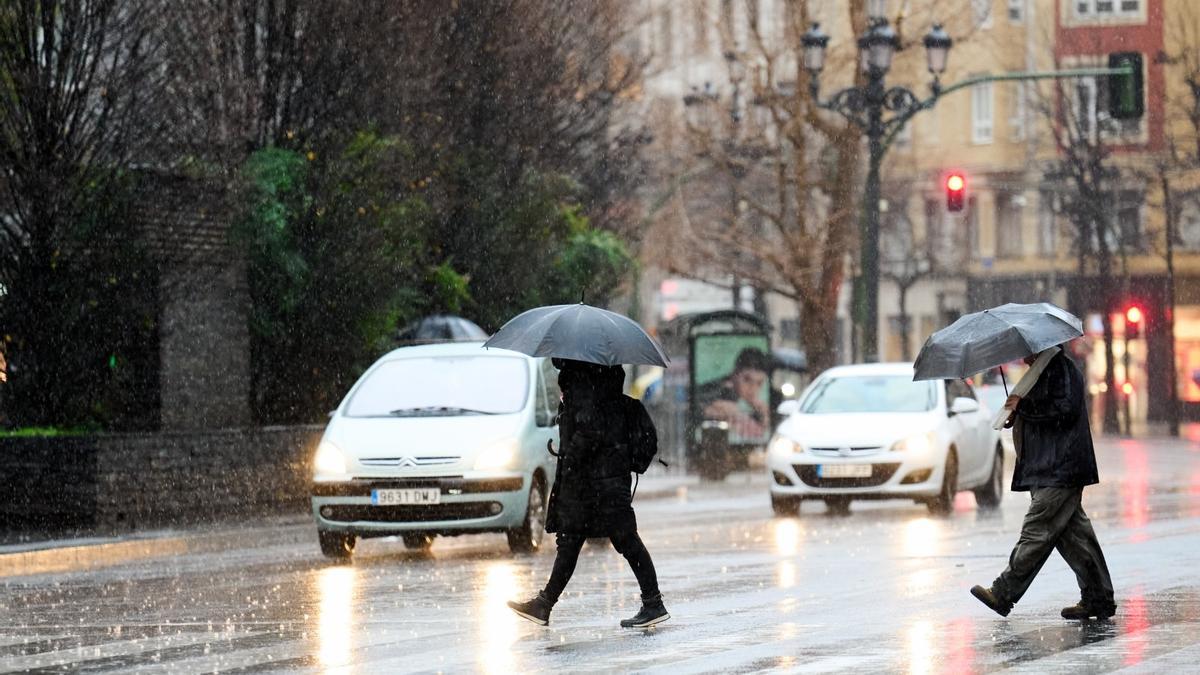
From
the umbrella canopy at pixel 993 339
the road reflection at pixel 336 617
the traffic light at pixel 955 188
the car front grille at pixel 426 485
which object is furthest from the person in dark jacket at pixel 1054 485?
the traffic light at pixel 955 188

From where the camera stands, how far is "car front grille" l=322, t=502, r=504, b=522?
1878 centimetres

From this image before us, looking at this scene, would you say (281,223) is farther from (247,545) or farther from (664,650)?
(664,650)

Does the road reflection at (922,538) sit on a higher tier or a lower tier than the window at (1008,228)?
lower

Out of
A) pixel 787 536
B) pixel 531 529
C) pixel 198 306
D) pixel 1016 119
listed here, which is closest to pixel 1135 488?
pixel 787 536

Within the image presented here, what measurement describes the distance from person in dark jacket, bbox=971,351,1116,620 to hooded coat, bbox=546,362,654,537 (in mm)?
1848

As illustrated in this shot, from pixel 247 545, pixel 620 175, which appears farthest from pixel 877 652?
pixel 620 175

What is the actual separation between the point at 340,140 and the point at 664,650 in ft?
54.0

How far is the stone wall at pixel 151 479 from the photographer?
22.3 meters

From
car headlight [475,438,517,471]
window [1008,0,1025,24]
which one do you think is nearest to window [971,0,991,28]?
window [1008,0,1025,24]

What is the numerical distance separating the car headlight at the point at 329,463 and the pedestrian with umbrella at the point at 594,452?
664 centimetres

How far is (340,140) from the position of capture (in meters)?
27.1

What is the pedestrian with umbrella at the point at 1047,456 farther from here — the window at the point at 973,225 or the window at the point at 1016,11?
the window at the point at 973,225

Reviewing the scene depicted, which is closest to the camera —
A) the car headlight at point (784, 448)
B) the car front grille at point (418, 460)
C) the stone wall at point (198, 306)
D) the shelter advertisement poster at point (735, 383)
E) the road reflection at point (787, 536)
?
the car front grille at point (418, 460)

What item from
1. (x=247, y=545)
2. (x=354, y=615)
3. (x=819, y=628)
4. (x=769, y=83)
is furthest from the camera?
(x=769, y=83)
